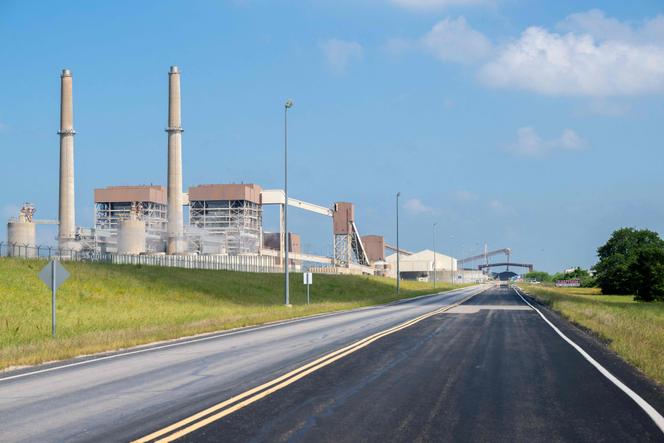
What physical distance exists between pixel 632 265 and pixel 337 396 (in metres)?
101

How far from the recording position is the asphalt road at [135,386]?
30.5ft

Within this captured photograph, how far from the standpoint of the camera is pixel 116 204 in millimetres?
112250

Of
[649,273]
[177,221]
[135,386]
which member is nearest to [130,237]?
[177,221]

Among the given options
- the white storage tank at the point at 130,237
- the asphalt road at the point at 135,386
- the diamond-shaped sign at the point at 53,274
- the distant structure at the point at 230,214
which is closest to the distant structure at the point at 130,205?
the distant structure at the point at 230,214

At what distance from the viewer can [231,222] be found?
10794 centimetres

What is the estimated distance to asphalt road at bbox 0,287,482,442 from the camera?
30.5ft

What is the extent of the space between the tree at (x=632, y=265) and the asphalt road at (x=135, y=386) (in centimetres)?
7625

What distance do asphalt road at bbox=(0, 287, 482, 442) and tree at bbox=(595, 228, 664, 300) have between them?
76251mm

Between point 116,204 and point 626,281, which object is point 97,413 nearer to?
point 116,204

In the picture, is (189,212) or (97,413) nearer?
(97,413)

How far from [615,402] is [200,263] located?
72.6 metres

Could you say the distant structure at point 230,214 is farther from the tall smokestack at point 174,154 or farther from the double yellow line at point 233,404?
the double yellow line at point 233,404

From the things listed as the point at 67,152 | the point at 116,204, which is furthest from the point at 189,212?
the point at 67,152

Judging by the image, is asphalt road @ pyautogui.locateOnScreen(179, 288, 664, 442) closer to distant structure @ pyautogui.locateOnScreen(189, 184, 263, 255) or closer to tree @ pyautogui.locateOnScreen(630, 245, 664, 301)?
tree @ pyautogui.locateOnScreen(630, 245, 664, 301)
